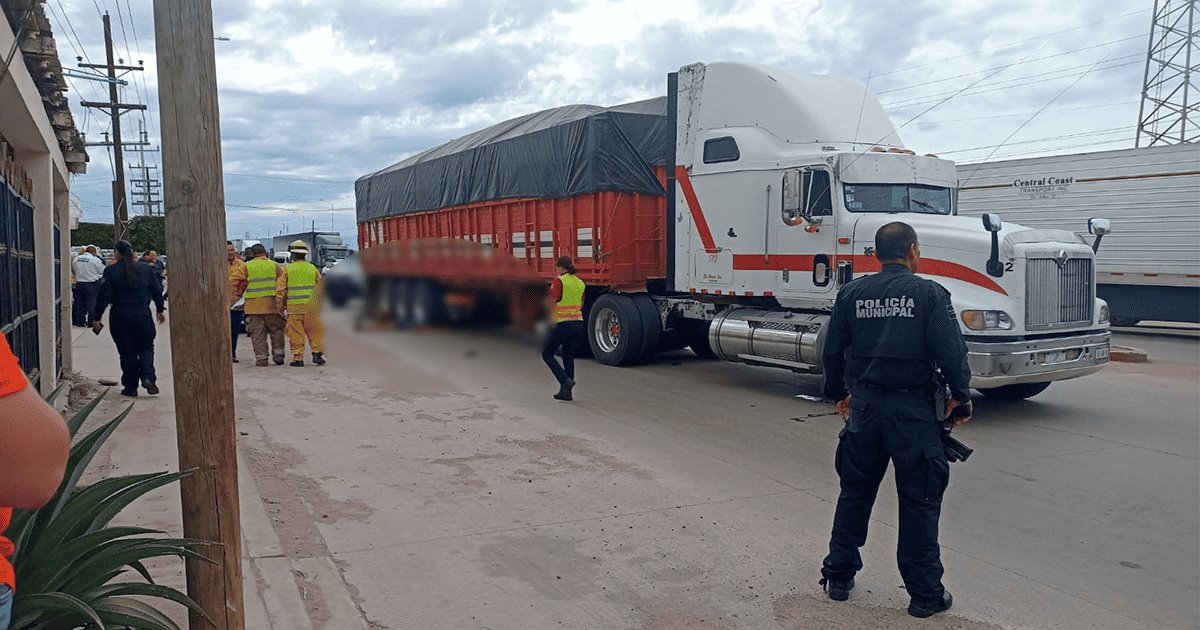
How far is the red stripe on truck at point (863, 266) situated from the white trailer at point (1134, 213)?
1102 cm

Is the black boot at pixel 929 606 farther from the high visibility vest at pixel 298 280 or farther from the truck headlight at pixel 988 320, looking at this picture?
the high visibility vest at pixel 298 280

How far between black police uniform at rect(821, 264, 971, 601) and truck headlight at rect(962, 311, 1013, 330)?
479cm

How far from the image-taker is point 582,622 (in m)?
4.29

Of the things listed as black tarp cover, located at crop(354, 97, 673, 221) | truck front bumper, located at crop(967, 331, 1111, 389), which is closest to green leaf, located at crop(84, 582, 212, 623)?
truck front bumper, located at crop(967, 331, 1111, 389)

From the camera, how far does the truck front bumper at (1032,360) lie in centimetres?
873

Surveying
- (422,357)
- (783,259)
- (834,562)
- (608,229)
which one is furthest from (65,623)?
(608,229)

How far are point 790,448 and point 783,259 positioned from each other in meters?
3.33

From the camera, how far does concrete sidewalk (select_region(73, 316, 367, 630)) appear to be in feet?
14.0

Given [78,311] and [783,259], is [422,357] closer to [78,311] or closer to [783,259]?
[783,259]

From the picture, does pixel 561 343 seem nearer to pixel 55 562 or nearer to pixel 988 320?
pixel 988 320

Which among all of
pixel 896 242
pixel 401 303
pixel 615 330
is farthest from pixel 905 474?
pixel 615 330

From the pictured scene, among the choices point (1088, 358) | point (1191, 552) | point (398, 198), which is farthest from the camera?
point (398, 198)

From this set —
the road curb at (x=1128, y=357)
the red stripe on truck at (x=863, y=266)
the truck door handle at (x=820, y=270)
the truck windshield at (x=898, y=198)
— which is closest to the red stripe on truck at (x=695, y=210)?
the red stripe on truck at (x=863, y=266)

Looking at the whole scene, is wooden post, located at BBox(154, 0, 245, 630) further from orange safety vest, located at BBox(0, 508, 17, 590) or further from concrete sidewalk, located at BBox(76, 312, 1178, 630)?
concrete sidewalk, located at BBox(76, 312, 1178, 630)
